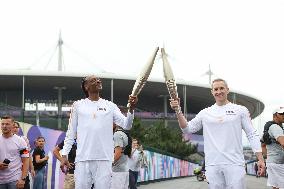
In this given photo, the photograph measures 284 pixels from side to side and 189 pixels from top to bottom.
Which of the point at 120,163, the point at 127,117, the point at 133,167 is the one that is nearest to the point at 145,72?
the point at 127,117

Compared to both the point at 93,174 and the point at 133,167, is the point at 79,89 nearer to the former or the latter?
the point at 133,167

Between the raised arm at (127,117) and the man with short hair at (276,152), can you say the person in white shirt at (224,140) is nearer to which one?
the raised arm at (127,117)

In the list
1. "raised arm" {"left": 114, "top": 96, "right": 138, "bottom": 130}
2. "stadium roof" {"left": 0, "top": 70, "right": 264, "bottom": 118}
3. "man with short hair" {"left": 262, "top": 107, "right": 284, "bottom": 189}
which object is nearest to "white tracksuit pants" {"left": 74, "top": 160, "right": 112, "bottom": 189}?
"raised arm" {"left": 114, "top": 96, "right": 138, "bottom": 130}

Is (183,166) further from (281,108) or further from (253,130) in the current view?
(253,130)

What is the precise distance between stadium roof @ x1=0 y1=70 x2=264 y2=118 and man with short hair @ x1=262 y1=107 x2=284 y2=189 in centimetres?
4999

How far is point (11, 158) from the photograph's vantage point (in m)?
7.83

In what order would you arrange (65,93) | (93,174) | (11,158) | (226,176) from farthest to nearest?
(65,93) → (11,158) → (226,176) → (93,174)

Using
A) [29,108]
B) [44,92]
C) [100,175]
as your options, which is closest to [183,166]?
[44,92]

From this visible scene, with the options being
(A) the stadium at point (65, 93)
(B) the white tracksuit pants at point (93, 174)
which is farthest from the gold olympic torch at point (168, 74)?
(A) the stadium at point (65, 93)

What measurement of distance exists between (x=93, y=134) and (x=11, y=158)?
2.30 metres

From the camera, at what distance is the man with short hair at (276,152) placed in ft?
29.9

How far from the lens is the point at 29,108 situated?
7344cm

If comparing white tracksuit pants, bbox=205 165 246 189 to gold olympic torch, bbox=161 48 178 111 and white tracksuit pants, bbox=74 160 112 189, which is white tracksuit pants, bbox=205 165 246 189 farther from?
white tracksuit pants, bbox=74 160 112 189

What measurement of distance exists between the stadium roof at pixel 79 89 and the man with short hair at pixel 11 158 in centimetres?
5101
